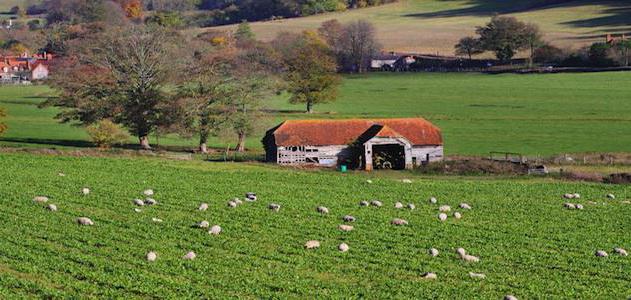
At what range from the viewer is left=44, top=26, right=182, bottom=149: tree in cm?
7444

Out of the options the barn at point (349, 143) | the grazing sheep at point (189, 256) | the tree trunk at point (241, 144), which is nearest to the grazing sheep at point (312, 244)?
the grazing sheep at point (189, 256)

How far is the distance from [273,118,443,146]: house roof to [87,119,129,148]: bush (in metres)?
13.0

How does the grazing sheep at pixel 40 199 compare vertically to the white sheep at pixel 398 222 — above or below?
above

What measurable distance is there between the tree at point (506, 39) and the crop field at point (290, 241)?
330ft

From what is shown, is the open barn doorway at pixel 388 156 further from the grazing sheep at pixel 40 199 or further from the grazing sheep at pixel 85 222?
the grazing sheep at pixel 85 222

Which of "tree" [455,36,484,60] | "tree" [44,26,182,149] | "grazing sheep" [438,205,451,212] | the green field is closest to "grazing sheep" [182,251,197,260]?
"grazing sheep" [438,205,451,212]

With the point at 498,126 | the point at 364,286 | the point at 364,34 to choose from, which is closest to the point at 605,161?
the point at 498,126

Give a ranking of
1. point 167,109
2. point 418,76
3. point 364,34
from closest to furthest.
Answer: point 167,109 < point 418,76 < point 364,34

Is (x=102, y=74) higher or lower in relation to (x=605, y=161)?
higher

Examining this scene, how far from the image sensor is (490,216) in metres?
37.2

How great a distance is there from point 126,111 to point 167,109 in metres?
4.01

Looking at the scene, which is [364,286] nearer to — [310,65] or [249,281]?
[249,281]

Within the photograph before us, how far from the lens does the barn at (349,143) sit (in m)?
63.8

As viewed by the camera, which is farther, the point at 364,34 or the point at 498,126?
the point at 364,34
